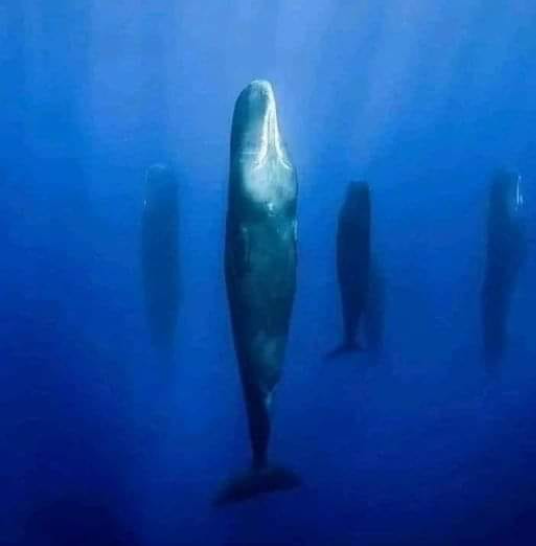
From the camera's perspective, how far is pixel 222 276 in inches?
96.6

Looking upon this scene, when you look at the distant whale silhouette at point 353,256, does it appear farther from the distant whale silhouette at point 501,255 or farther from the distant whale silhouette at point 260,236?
the distant whale silhouette at point 501,255

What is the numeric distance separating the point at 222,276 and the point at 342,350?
0.42m

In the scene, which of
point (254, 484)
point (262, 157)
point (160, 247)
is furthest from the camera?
point (254, 484)

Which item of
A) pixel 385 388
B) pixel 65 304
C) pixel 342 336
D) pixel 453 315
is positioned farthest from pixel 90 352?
pixel 453 315

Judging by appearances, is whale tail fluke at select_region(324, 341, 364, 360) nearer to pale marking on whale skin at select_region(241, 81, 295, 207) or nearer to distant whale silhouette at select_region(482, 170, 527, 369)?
distant whale silhouette at select_region(482, 170, 527, 369)

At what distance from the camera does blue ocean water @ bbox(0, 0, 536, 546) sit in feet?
7.64

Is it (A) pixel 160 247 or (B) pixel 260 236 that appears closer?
(B) pixel 260 236

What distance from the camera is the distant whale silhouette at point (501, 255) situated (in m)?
2.59

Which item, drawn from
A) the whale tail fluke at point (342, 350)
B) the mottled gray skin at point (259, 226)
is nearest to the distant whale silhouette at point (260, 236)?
the mottled gray skin at point (259, 226)

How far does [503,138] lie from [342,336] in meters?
0.73

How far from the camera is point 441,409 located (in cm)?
274

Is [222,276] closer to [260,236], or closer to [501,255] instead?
[260,236]

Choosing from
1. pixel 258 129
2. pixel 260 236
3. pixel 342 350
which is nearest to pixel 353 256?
pixel 342 350

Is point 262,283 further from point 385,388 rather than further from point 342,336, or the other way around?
point 385,388
